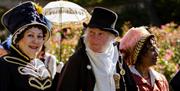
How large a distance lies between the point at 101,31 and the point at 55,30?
16.6ft

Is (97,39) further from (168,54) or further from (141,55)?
(168,54)

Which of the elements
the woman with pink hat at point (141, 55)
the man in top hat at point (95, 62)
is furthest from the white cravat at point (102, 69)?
the woman with pink hat at point (141, 55)

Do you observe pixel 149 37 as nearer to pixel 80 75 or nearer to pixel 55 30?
pixel 80 75

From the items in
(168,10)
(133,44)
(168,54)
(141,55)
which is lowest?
(168,10)

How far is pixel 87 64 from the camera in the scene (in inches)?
191

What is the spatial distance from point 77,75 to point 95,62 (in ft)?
0.61

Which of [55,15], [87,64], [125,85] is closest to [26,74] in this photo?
[87,64]

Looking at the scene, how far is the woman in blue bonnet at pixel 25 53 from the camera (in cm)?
469

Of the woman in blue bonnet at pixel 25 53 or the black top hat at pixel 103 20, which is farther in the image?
the black top hat at pixel 103 20

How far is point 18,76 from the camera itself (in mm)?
4711

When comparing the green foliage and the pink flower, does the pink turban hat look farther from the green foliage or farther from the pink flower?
the green foliage

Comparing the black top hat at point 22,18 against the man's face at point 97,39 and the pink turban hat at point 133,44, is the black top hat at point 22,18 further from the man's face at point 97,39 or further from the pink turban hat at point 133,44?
the pink turban hat at point 133,44

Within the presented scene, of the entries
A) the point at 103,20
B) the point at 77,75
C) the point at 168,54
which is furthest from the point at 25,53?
the point at 168,54

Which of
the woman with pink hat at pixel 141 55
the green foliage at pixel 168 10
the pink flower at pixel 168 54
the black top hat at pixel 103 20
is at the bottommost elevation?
the green foliage at pixel 168 10
